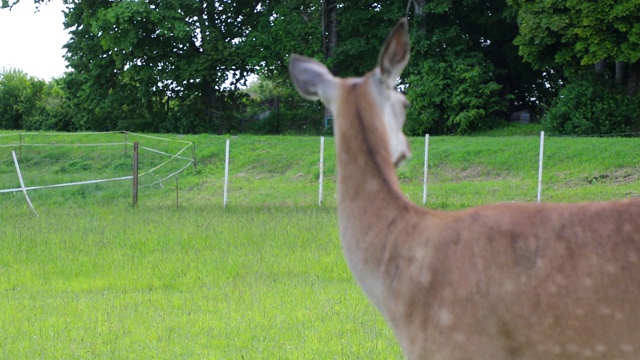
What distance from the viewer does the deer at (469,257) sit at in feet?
10.3

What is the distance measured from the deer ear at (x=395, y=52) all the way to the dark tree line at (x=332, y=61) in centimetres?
2700

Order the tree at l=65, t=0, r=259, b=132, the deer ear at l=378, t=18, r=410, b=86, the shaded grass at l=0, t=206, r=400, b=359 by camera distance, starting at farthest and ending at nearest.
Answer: the tree at l=65, t=0, r=259, b=132, the shaded grass at l=0, t=206, r=400, b=359, the deer ear at l=378, t=18, r=410, b=86

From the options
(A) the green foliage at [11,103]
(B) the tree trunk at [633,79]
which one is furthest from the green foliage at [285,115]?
(A) the green foliage at [11,103]

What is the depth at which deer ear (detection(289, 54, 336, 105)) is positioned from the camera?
3627mm

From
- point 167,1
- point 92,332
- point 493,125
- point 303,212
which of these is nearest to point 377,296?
point 92,332

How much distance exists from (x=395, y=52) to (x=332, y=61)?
119 ft

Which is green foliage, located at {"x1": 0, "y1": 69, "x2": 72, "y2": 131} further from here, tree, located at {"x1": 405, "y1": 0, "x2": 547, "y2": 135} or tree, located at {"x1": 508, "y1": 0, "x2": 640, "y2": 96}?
tree, located at {"x1": 508, "y1": 0, "x2": 640, "y2": 96}

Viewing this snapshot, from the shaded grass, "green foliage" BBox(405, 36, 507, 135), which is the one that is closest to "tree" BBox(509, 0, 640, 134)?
"green foliage" BBox(405, 36, 507, 135)

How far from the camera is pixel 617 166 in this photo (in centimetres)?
2233

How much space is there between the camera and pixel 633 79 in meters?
31.3

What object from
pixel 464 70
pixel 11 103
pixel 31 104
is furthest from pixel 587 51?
pixel 11 103

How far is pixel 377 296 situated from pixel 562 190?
1816 centimetres

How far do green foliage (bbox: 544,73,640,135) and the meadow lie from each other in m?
3.70

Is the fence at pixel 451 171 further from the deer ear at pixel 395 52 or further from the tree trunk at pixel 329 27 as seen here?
the deer ear at pixel 395 52
